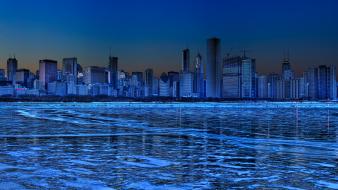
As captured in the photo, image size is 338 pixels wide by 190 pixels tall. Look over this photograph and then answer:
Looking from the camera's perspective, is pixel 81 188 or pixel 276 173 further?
pixel 276 173

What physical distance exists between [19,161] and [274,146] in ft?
28.9

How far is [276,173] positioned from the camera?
30.0 ft

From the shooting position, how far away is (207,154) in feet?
40.9

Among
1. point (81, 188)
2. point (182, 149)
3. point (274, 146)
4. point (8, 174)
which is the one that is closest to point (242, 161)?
point (182, 149)

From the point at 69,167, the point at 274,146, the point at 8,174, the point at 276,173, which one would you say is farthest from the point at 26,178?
the point at 274,146

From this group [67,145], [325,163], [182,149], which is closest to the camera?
[325,163]

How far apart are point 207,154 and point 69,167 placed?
4527mm

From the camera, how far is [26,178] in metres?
8.45

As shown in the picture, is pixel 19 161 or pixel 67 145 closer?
pixel 19 161

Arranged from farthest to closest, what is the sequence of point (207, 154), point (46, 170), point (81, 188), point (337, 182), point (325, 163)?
1. point (207, 154)
2. point (325, 163)
3. point (46, 170)
4. point (337, 182)
5. point (81, 188)

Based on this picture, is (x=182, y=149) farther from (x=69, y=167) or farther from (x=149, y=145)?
(x=69, y=167)

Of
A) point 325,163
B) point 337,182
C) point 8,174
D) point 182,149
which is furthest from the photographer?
point 182,149

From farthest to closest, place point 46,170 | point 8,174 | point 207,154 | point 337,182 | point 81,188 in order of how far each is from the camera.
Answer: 1. point 207,154
2. point 46,170
3. point 8,174
4. point 337,182
5. point 81,188

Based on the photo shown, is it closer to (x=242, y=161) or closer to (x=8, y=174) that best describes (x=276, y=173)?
(x=242, y=161)
